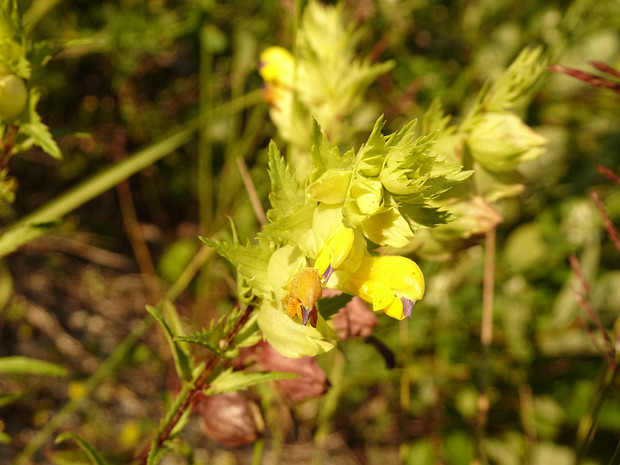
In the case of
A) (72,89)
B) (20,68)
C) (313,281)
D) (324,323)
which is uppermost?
(20,68)

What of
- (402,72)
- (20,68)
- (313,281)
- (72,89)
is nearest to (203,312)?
(72,89)

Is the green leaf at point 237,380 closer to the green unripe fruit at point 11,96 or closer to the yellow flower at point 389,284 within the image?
the yellow flower at point 389,284

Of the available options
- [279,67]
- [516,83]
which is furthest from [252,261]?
[279,67]

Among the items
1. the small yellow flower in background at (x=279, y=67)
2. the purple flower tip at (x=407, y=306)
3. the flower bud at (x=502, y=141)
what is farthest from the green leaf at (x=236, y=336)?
the small yellow flower in background at (x=279, y=67)

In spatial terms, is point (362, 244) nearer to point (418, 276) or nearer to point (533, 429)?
point (418, 276)

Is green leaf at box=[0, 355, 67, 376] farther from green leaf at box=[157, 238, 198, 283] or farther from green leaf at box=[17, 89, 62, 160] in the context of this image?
green leaf at box=[157, 238, 198, 283]
